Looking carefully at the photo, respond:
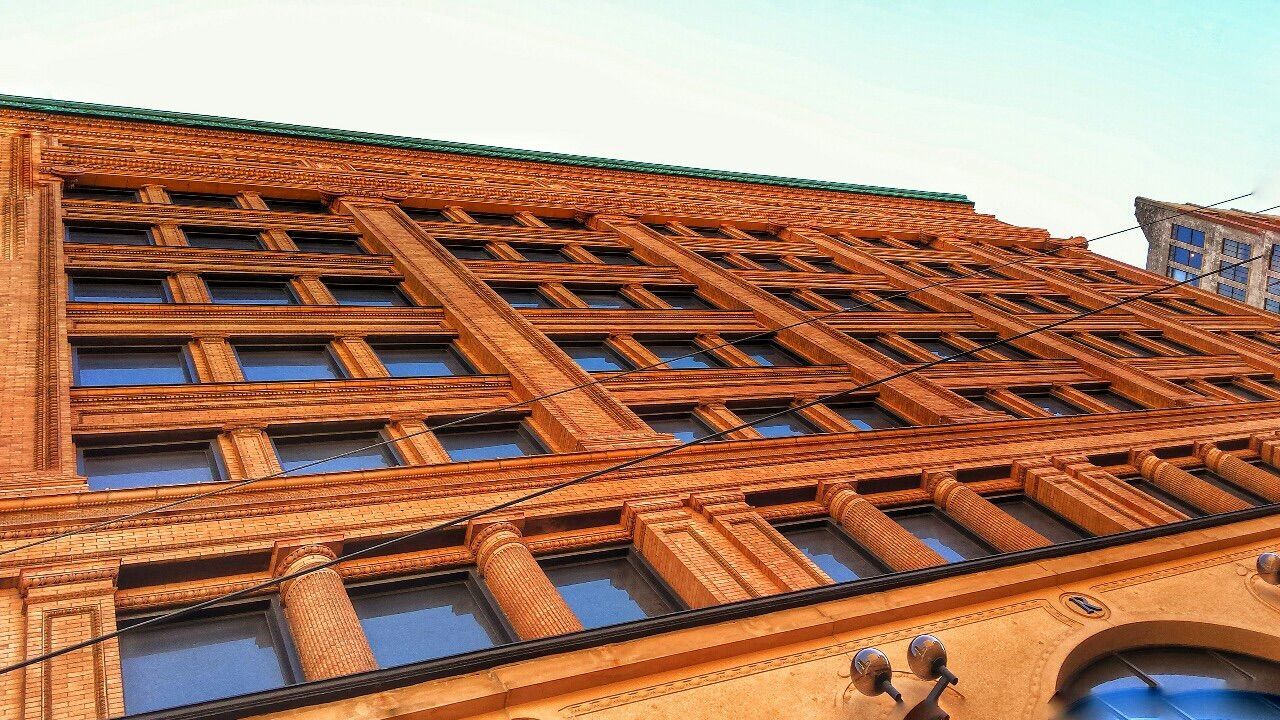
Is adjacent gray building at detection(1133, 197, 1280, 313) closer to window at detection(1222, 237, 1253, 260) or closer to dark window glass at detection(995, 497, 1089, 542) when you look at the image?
window at detection(1222, 237, 1253, 260)

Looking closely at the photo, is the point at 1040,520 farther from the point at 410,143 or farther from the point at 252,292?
the point at 410,143

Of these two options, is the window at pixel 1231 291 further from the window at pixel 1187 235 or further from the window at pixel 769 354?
the window at pixel 769 354

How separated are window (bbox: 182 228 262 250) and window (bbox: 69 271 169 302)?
3.58 metres

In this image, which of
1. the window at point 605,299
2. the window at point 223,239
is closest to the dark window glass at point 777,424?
the window at point 605,299

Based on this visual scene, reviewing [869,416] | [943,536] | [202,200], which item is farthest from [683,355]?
[202,200]

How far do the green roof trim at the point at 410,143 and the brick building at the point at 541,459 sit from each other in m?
0.56

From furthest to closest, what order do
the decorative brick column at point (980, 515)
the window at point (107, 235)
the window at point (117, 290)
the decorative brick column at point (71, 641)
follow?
the window at point (107, 235) < the window at point (117, 290) < the decorative brick column at point (980, 515) < the decorative brick column at point (71, 641)

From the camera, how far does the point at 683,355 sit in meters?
25.5

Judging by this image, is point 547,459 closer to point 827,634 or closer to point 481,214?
point 827,634

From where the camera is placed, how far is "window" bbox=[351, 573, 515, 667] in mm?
13195

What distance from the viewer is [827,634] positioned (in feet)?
36.8

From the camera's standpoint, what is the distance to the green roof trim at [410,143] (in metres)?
34.7

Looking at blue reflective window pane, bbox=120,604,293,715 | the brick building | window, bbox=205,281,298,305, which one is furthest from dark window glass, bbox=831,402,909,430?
blue reflective window pane, bbox=120,604,293,715

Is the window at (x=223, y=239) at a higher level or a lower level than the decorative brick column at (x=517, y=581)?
higher
